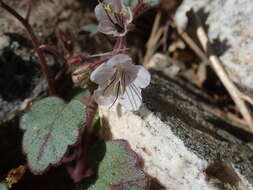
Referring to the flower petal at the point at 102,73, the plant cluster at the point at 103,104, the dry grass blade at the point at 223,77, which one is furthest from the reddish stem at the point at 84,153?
the dry grass blade at the point at 223,77

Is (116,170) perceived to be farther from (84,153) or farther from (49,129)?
(49,129)

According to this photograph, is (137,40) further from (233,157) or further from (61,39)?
(233,157)

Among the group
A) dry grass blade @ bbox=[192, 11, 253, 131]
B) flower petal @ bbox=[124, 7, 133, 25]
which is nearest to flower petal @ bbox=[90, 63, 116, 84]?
flower petal @ bbox=[124, 7, 133, 25]

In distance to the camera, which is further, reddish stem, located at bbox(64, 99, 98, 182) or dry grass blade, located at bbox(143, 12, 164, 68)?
dry grass blade, located at bbox(143, 12, 164, 68)

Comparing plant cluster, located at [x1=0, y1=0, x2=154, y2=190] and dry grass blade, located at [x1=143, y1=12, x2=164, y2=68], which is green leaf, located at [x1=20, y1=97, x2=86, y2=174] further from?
dry grass blade, located at [x1=143, y1=12, x2=164, y2=68]

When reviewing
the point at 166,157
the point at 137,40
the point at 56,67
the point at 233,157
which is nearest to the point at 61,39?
the point at 56,67

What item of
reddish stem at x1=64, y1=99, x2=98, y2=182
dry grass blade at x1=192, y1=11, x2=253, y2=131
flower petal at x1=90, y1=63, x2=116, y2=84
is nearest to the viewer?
flower petal at x1=90, y1=63, x2=116, y2=84

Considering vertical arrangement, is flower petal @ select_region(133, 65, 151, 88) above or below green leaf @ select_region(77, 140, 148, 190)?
above
